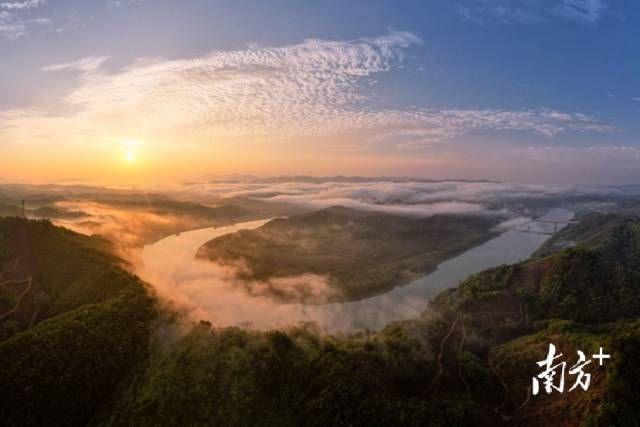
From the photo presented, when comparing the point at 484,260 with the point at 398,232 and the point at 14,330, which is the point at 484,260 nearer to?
the point at 398,232

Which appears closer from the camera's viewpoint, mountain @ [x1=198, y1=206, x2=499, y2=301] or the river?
the river

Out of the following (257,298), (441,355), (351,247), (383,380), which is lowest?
(257,298)

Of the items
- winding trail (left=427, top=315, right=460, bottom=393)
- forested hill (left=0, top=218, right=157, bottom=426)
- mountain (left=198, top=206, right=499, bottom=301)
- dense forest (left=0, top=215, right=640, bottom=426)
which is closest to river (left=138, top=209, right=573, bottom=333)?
mountain (left=198, top=206, right=499, bottom=301)

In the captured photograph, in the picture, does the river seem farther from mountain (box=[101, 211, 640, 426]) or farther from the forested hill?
mountain (box=[101, 211, 640, 426])

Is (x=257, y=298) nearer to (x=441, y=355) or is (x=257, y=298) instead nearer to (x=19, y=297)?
(x=19, y=297)

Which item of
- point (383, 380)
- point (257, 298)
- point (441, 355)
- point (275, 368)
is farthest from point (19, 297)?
point (441, 355)

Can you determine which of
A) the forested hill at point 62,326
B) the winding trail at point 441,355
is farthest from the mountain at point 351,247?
the forested hill at point 62,326
